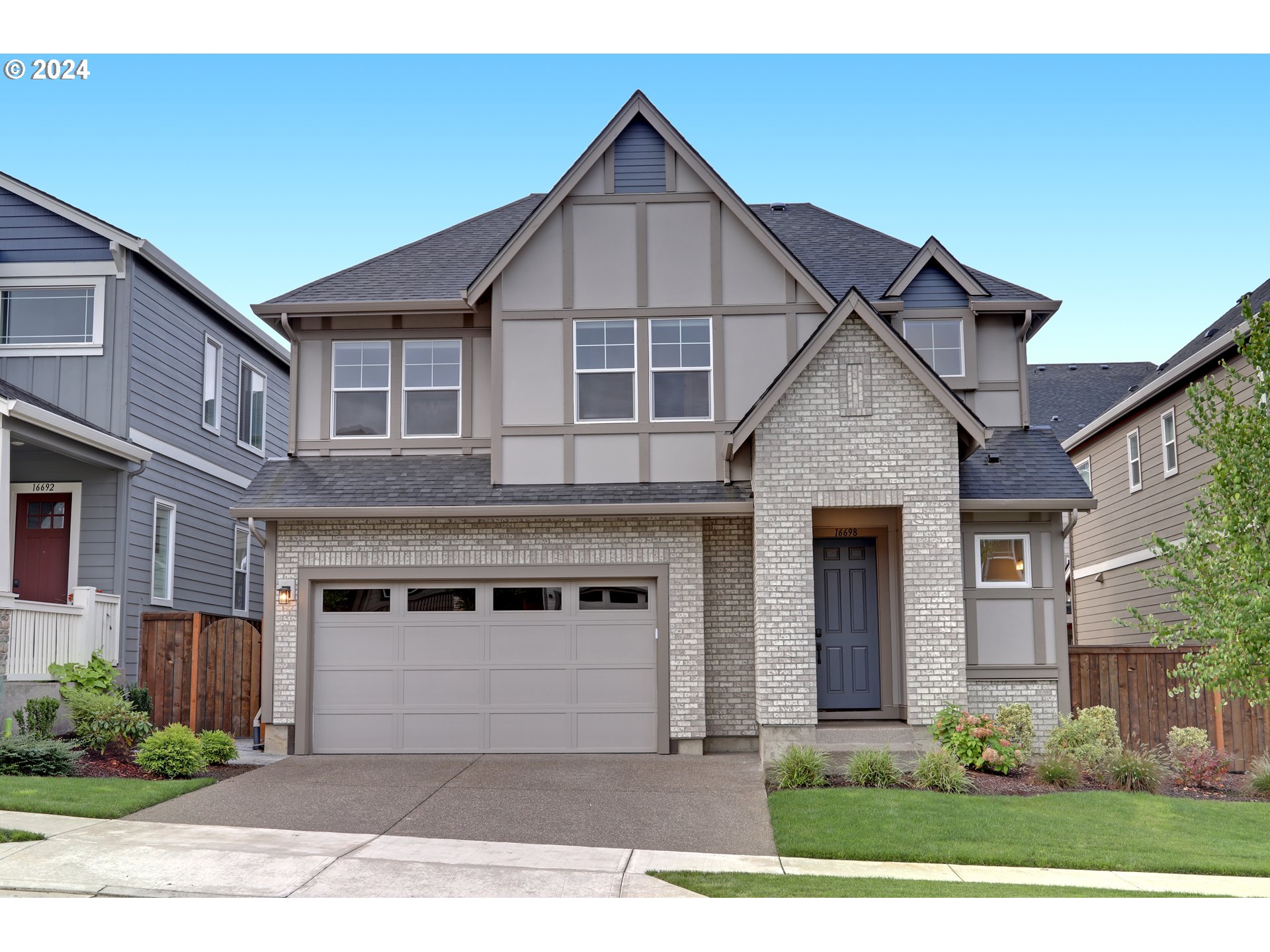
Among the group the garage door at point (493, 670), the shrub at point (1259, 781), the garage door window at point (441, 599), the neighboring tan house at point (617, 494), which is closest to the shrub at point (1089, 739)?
the neighboring tan house at point (617, 494)

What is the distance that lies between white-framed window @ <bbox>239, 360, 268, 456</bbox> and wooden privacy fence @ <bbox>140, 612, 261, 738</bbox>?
6349 millimetres

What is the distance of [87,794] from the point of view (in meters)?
11.5

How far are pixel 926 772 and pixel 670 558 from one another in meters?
4.53

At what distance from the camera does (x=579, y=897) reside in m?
8.13

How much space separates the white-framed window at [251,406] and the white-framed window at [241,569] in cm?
175

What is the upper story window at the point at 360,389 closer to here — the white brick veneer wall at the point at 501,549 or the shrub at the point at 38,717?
the white brick veneer wall at the point at 501,549

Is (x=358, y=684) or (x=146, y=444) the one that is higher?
(x=146, y=444)

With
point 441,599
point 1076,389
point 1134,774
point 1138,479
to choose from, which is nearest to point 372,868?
Result: point 441,599

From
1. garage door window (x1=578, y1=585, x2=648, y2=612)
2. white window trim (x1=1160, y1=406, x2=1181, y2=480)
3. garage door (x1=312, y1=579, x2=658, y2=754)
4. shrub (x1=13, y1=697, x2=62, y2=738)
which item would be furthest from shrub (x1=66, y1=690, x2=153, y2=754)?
white window trim (x1=1160, y1=406, x2=1181, y2=480)

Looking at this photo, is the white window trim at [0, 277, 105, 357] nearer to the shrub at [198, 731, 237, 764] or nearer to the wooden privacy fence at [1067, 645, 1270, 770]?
the shrub at [198, 731, 237, 764]

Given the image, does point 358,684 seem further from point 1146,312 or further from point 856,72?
point 1146,312

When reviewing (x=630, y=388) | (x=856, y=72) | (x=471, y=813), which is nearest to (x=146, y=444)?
(x=630, y=388)

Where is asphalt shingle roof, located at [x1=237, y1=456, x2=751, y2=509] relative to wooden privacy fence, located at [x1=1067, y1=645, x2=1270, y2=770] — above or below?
above

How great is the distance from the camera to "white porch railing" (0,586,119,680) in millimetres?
14609
